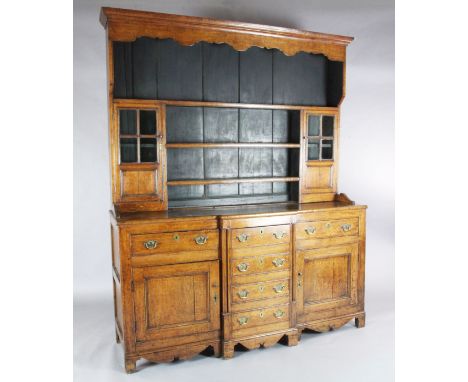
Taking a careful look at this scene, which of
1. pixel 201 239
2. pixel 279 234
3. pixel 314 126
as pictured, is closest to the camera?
pixel 201 239

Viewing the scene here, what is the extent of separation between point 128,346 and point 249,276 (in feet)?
2.99

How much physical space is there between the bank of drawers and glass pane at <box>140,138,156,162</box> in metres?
0.85

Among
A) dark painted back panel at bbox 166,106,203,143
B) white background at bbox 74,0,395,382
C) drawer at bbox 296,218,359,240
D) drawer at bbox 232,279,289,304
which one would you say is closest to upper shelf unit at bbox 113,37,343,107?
dark painted back panel at bbox 166,106,203,143

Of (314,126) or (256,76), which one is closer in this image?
(256,76)

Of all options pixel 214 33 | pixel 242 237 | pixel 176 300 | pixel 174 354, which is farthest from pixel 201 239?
pixel 214 33

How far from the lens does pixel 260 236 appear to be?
10.6 ft

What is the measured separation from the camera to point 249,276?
321cm

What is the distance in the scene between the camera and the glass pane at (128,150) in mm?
3341

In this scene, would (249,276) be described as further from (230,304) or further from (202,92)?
(202,92)

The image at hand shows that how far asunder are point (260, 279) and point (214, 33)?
5.89 feet

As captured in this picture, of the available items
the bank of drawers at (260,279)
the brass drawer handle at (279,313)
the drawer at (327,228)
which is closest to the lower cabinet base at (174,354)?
the bank of drawers at (260,279)

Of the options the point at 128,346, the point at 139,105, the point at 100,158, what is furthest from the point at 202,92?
the point at 128,346

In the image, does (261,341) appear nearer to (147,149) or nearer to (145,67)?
(147,149)

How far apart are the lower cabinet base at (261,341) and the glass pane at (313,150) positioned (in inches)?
56.2
